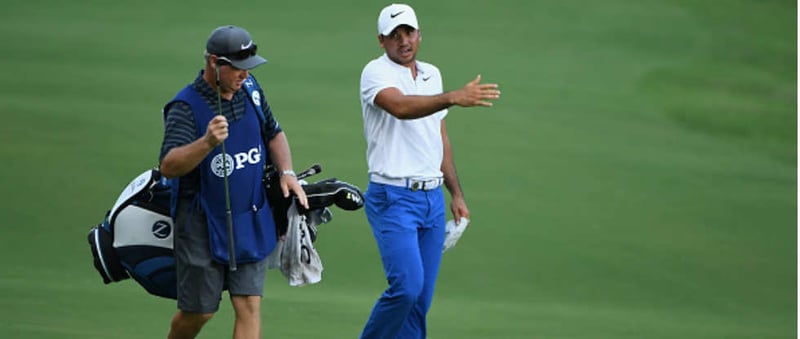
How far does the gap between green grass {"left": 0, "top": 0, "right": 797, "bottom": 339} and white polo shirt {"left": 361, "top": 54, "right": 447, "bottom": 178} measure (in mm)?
1501

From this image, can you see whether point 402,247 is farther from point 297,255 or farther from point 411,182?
point 297,255

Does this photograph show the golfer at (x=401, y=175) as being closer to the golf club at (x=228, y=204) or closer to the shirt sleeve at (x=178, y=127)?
the golf club at (x=228, y=204)

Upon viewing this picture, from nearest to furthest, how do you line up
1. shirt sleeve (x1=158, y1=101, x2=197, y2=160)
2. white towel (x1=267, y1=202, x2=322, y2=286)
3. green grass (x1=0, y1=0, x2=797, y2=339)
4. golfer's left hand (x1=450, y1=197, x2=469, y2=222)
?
shirt sleeve (x1=158, y1=101, x2=197, y2=160) < white towel (x1=267, y1=202, x2=322, y2=286) < golfer's left hand (x1=450, y1=197, x2=469, y2=222) < green grass (x1=0, y1=0, x2=797, y2=339)

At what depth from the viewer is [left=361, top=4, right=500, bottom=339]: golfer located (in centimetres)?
650

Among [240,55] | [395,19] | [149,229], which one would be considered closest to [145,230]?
[149,229]

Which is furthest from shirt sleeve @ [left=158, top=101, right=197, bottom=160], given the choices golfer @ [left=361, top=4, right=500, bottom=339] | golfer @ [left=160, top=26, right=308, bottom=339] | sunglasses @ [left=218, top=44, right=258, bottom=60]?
golfer @ [left=361, top=4, right=500, bottom=339]

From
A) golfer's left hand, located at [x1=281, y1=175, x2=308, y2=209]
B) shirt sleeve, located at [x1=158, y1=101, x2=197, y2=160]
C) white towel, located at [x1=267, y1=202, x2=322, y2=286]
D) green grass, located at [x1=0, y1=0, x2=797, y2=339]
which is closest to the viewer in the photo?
shirt sleeve, located at [x1=158, y1=101, x2=197, y2=160]

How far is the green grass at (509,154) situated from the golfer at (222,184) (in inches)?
61.8

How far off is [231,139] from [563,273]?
3.93 metres

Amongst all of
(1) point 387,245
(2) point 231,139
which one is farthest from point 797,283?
(2) point 231,139

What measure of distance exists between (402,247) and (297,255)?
49 centimetres

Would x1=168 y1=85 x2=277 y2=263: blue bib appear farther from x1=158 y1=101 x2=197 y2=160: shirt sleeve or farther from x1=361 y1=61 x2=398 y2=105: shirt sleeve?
x1=361 y1=61 x2=398 y2=105: shirt sleeve

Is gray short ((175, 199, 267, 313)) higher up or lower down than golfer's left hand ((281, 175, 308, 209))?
lower down

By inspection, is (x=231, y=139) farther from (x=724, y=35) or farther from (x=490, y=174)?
(x=724, y=35)
